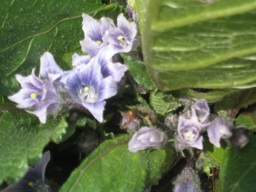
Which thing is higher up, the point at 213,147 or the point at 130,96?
the point at 130,96

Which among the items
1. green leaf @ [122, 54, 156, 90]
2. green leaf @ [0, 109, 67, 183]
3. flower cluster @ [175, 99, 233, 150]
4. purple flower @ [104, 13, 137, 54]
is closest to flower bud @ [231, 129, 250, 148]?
flower cluster @ [175, 99, 233, 150]

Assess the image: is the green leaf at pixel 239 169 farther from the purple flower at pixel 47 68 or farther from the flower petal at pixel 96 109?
the purple flower at pixel 47 68

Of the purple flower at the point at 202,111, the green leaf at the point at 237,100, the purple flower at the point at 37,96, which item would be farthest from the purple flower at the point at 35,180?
the green leaf at the point at 237,100

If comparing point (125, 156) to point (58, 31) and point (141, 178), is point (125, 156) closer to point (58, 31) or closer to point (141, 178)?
point (141, 178)

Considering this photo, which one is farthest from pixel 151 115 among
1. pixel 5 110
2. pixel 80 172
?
pixel 5 110

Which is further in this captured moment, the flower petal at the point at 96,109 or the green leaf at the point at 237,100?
the green leaf at the point at 237,100

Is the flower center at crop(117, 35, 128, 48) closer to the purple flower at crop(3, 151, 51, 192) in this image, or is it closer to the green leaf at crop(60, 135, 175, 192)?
the green leaf at crop(60, 135, 175, 192)

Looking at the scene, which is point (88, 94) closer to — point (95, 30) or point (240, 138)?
point (95, 30)
